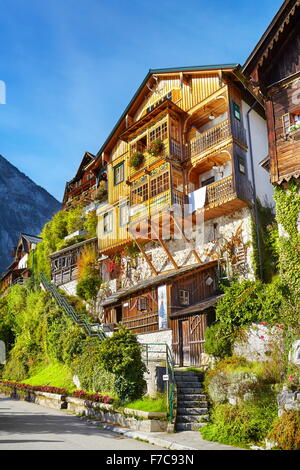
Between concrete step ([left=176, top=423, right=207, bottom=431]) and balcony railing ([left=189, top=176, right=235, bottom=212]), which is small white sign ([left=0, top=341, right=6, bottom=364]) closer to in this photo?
balcony railing ([left=189, top=176, right=235, bottom=212])

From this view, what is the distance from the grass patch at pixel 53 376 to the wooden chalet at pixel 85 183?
58.4ft

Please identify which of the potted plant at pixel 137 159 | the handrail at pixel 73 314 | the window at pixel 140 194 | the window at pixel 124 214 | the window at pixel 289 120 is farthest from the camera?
the window at pixel 124 214

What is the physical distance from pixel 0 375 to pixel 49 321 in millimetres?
8468

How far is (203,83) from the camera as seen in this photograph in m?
26.6

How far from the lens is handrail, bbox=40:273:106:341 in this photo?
80.6 feet

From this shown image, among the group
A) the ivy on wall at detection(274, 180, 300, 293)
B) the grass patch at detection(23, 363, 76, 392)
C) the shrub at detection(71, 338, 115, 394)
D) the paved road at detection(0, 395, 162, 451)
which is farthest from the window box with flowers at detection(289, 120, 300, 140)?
the grass patch at detection(23, 363, 76, 392)

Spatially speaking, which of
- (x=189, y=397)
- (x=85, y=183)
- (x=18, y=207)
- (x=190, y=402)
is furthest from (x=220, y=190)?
(x=18, y=207)

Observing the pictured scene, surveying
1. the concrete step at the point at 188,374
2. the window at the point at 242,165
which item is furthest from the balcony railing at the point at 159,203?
the concrete step at the point at 188,374

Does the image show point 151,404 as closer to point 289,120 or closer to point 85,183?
point 289,120

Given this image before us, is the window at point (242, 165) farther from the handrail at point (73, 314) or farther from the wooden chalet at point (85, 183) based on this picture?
the wooden chalet at point (85, 183)

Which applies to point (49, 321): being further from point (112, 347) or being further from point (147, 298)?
point (112, 347)

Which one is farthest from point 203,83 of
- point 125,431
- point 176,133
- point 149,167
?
point 125,431

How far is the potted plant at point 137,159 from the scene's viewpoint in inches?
1141

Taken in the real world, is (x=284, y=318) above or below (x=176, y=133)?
below
